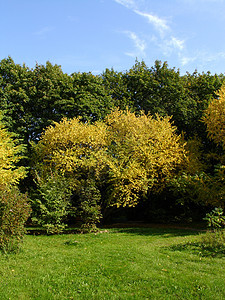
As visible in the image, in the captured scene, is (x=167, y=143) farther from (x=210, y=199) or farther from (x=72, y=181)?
(x=72, y=181)

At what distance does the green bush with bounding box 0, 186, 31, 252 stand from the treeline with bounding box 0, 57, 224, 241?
4083 mm

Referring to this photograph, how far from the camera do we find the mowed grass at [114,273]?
5016 mm

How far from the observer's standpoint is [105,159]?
47.7ft

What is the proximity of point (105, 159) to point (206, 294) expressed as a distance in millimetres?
10255

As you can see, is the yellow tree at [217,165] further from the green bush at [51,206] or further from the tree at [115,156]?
the green bush at [51,206]

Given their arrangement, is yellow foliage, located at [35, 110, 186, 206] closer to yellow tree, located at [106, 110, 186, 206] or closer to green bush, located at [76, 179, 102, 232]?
yellow tree, located at [106, 110, 186, 206]

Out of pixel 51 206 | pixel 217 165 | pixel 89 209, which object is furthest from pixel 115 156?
pixel 217 165

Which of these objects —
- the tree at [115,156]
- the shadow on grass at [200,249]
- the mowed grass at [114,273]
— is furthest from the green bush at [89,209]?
the shadow on grass at [200,249]

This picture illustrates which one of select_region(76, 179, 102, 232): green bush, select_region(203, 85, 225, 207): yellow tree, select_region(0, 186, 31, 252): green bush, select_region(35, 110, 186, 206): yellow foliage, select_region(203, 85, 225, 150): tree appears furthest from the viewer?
select_region(203, 85, 225, 150): tree

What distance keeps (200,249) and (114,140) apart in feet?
32.2

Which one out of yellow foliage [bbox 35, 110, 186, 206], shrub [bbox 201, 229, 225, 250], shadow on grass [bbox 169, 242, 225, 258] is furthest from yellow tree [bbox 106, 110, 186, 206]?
shrub [bbox 201, 229, 225, 250]

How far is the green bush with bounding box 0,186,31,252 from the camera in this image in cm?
799

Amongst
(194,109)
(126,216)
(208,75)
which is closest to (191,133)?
(194,109)

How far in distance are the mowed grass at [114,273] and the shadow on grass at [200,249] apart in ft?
0.10
